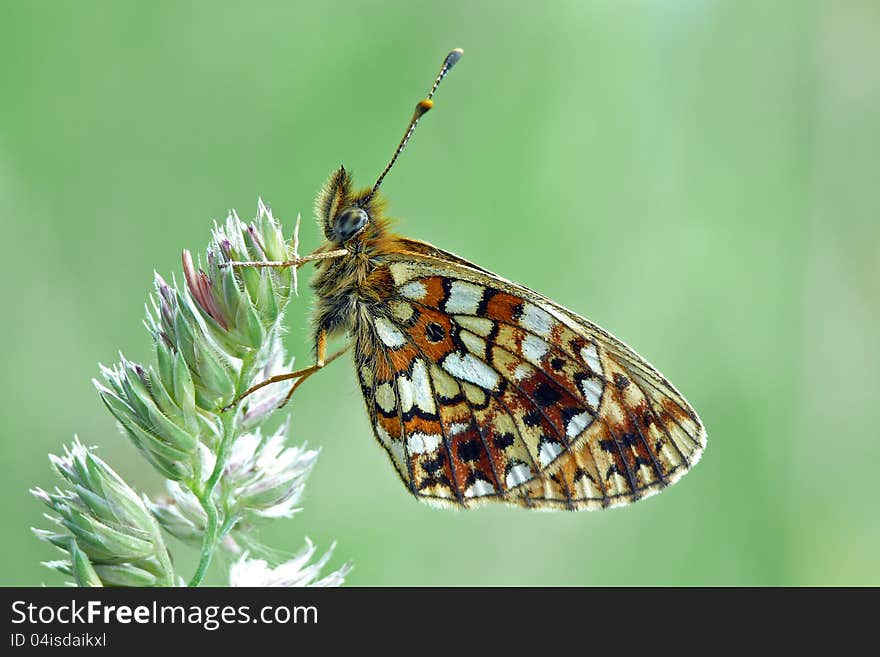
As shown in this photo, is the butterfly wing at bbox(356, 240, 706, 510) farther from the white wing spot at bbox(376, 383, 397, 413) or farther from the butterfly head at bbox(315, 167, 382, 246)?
the butterfly head at bbox(315, 167, 382, 246)

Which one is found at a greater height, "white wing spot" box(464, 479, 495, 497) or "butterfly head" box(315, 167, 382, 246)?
"butterfly head" box(315, 167, 382, 246)

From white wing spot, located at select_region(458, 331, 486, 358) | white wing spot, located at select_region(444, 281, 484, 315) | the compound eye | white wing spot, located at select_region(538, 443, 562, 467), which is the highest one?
the compound eye

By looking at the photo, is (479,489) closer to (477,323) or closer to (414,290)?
(477,323)

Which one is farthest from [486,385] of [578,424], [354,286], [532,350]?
[354,286]

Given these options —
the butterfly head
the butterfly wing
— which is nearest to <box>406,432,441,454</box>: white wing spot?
the butterfly wing

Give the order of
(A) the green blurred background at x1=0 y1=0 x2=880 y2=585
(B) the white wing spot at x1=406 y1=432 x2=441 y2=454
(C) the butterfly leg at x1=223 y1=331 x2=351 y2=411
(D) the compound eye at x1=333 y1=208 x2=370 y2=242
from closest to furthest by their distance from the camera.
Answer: (C) the butterfly leg at x1=223 y1=331 x2=351 y2=411, (B) the white wing spot at x1=406 y1=432 x2=441 y2=454, (D) the compound eye at x1=333 y1=208 x2=370 y2=242, (A) the green blurred background at x1=0 y1=0 x2=880 y2=585
